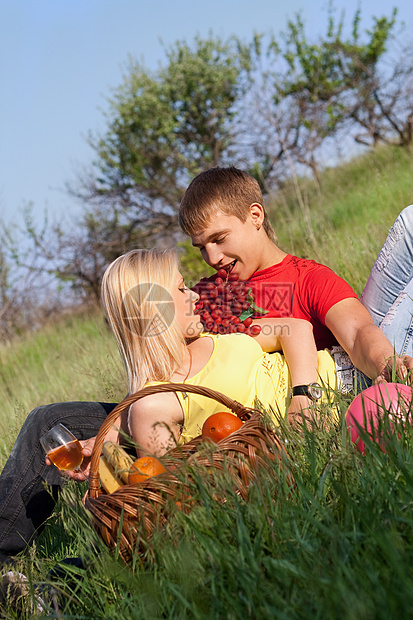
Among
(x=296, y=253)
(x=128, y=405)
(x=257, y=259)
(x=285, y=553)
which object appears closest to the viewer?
(x=285, y=553)

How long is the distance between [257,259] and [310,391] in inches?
38.0

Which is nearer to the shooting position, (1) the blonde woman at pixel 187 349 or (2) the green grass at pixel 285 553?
(2) the green grass at pixel 285 553

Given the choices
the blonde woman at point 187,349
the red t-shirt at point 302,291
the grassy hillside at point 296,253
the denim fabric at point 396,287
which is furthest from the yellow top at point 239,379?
the grassy hillside at point 296,253

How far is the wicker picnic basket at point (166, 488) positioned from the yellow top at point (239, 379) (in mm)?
419

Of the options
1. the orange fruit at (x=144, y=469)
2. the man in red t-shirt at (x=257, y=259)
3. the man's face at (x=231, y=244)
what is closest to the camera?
the orange fruit at (x=144, y=469)

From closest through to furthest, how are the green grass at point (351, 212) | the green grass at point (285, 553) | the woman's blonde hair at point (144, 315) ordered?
the green grass at point (285, 553)
the woman's blonde hair at point (144, 315)
the green grass at point (351, 212)

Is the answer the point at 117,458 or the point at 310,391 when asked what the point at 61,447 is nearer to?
the point at 117,458

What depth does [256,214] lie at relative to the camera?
3119mm

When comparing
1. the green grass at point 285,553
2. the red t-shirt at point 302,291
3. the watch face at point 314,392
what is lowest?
the green grass at point 285,553

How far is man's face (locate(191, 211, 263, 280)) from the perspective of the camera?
9.67 ft

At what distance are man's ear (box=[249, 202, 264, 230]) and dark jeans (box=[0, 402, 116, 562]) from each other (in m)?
1.36

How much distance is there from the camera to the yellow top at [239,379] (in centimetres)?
235

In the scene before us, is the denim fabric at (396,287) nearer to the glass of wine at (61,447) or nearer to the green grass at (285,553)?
the green grass at (285,553)

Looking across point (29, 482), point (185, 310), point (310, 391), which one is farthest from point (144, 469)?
point (29, 482)
